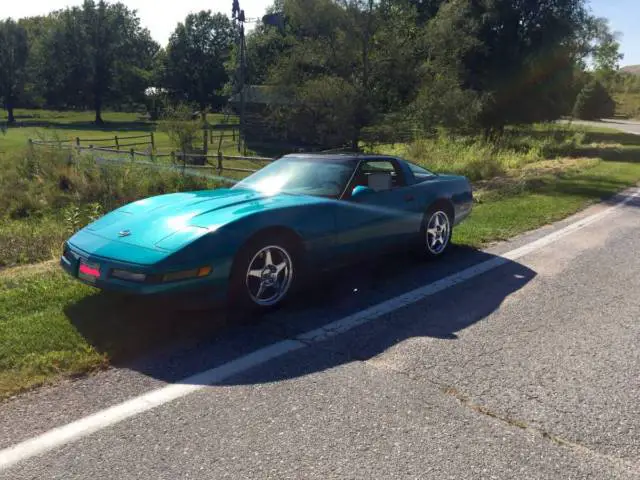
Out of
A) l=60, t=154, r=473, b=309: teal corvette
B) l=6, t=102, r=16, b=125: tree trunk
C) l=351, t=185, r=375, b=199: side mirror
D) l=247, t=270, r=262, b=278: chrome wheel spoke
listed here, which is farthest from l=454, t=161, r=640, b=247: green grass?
l=6, t=102, r=16, b=125: tree trunk

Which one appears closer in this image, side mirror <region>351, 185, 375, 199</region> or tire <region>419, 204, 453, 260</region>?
side mirror <region>351, 185, 375, 199</region>

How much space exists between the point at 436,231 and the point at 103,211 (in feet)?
28.5

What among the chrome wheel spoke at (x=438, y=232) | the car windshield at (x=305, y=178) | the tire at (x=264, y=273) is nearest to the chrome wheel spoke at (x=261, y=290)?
the tire at (x=264, y=273)

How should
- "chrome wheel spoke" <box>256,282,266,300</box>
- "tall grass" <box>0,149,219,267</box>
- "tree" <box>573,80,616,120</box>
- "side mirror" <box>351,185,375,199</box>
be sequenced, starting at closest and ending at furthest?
1. "chrome wheel spoke" <box>256,282,266,300</box>
2. "side mirror" <box>351,185,375,199</box>
3. "tall grass" <box>0,149,219,267</box>
4. "tree" <box>573,80,616,120</box>

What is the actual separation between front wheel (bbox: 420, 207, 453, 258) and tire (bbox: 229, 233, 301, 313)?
201cm

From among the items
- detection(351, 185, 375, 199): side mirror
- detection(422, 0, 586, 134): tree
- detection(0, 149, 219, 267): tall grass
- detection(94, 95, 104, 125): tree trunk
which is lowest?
detection(0, 149, 219, 267): tall grass

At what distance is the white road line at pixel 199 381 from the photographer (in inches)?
A: 102

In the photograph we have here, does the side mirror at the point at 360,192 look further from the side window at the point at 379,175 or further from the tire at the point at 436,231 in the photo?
the tire at the point at 436,231

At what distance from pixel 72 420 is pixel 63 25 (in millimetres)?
→ 86923

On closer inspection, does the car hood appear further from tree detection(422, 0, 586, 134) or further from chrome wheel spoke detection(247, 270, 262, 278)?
tree detection(422, 0, 586, 134)

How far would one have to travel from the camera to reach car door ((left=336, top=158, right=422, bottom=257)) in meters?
5.02

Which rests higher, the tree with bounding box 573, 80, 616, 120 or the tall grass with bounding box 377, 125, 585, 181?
the tree with bounding box 573, 80, 616, 120

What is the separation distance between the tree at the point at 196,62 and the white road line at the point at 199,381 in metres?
75.1

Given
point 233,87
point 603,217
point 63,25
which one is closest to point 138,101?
point 63,25
